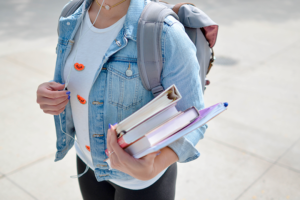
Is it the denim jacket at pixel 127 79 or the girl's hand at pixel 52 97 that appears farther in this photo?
the girl's hand at pixel 52 97

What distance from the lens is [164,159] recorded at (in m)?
1.14

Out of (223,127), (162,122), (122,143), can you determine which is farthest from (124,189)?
(223,127)

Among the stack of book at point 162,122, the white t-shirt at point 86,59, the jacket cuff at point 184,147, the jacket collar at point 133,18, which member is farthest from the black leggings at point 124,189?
the jacket collar at point 133,18

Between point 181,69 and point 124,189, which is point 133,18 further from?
point 124,189

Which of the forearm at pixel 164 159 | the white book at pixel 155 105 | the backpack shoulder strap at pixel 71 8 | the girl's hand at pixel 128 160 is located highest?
the backpack shoulder strap at pixel 71 8

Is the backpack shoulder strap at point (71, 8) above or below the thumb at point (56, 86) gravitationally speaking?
above

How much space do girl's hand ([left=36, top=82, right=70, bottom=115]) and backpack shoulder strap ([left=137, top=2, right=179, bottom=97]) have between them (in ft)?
1.20

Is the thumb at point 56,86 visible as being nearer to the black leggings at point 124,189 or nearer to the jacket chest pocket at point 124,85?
the jacket chest pocket at point 124,85

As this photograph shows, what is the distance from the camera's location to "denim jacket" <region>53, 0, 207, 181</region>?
115 cm

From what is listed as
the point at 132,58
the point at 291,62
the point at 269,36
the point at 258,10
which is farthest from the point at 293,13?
the point at 132,58

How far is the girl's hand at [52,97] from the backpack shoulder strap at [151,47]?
1.20 feet

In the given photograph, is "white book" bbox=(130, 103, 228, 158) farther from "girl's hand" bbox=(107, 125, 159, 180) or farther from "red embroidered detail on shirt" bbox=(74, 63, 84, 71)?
"red embroidered detail on shirt" bbox=(74, 63, 84, 71)

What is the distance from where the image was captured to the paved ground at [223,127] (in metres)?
2.94

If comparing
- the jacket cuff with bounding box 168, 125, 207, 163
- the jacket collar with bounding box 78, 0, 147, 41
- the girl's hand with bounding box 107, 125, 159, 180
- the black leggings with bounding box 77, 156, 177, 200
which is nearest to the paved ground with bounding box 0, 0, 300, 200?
the black leggings with bounding box 77, 156, 177, 200
